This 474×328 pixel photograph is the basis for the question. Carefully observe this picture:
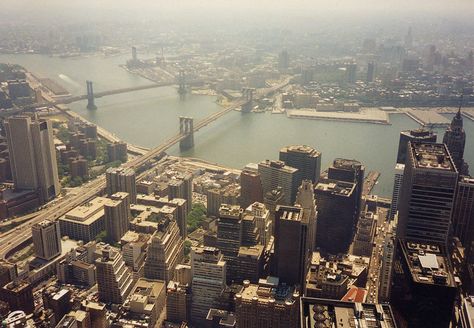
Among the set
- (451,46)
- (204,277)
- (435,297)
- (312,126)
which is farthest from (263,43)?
(435,297)

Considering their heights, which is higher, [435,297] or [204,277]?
[435,297]

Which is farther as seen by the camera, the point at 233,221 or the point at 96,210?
the point at 96,210

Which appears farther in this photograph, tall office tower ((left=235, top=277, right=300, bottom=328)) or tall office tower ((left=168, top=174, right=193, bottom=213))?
tall office tower ((left=168, top=174, right=193, bottom=213))

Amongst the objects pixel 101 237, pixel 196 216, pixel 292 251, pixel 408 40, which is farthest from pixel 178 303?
pixel 408 40

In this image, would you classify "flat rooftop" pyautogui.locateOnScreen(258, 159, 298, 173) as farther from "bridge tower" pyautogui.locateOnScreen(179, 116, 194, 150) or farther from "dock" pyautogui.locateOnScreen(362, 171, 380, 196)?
"bridge tower" pyautogui.locateOnScreen(179, 116, 194, 150)

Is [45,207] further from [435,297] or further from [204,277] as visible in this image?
[435,297]

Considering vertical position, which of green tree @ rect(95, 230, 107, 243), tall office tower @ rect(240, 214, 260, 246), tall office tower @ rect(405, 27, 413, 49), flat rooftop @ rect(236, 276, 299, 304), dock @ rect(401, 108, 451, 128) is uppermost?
tall office tower @ rect(405, 27, 413, 49)

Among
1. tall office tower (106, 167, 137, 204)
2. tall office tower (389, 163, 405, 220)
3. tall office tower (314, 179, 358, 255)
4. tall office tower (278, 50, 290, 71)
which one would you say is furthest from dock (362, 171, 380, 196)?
tall office tower (278, 50, 290, 71)
